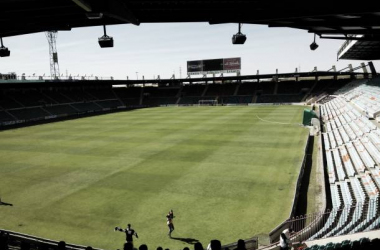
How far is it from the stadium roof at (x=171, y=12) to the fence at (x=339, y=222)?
8176 millimetres

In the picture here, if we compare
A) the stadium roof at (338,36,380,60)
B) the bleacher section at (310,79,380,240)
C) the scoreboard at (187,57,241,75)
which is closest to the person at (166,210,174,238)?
the bleacher section at (310,79,380,240)

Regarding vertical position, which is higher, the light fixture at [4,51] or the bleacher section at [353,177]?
the light fixture at [4,51]

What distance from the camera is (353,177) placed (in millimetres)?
17109

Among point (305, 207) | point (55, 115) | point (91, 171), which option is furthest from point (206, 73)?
point (305, 207)

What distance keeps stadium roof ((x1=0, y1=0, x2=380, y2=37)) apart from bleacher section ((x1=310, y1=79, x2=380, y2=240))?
808 centimetres

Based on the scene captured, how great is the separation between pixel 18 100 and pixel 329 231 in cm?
6627

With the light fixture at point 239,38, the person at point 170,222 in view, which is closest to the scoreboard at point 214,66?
the light fixture at point 239,38

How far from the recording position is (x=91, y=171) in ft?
72.9

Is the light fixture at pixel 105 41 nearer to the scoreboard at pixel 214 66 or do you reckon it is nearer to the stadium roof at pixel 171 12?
the stadium roof at pixel 171 12

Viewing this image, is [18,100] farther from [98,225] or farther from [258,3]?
[258,3]

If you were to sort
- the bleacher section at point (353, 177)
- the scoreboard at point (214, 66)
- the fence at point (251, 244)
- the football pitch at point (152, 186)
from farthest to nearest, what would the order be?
the scoreboard at point (214, 66) → the football pitch at point (152, 186) → the bleacher section at point (353, 177) → the fence at point (251, 244)

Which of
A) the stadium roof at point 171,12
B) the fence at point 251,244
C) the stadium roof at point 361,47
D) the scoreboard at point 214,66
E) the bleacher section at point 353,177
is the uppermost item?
the scoreboard at point 214,66

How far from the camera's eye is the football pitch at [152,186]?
546 inches

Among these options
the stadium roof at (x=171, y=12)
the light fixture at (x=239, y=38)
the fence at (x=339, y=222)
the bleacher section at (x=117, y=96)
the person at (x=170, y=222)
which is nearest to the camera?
the fence at (x=339, y=222)
